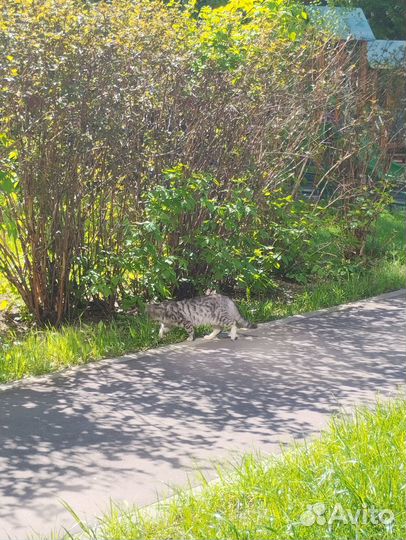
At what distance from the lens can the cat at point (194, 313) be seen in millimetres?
9883

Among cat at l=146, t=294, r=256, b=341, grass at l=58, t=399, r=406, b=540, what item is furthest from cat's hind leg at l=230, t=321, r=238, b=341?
grass at l=58, t=399, r=406, b=540

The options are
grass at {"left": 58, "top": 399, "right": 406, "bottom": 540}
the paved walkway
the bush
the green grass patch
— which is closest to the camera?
grass at {"left": 58, "top": 399, "right": 406, "bottom": 540}

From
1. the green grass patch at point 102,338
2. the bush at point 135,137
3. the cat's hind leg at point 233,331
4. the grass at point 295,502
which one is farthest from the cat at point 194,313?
the grass at point 295,502

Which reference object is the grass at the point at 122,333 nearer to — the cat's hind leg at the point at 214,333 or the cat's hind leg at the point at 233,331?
the cat's hind leg at the point at 214,333

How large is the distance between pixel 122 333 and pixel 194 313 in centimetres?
78

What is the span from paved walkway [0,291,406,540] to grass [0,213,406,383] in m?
0.21

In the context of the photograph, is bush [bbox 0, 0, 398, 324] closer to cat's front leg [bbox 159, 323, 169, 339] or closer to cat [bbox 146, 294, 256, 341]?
cat [bbox 146, 294, 256, 341]

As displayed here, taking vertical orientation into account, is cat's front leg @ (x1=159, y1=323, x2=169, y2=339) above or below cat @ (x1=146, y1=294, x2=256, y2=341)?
below

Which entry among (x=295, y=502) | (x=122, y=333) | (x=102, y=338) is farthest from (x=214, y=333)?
(x=295, y=502)

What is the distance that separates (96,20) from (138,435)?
4528 millimetres

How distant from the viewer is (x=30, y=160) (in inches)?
366

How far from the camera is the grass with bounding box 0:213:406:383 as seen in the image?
338 inches

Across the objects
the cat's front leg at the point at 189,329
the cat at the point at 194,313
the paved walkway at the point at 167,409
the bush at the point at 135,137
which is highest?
the bush at the point at 135,137

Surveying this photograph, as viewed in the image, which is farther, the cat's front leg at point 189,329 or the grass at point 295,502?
the cat's front leg at point 189,329
